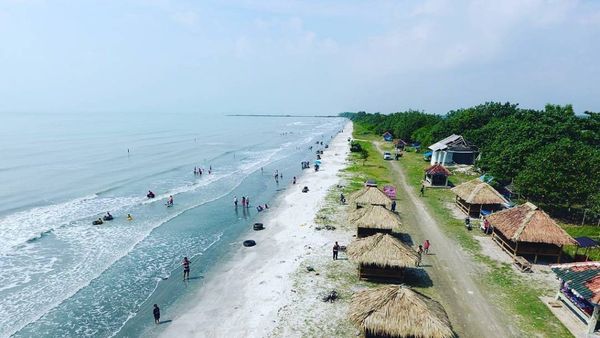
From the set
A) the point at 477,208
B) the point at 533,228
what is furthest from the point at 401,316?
the point at 477,208

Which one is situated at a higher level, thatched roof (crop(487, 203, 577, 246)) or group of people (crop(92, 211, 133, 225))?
thatched roof (crop(487, 203, 577, 246))

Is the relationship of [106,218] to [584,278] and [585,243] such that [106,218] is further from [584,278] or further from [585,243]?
[585,243]

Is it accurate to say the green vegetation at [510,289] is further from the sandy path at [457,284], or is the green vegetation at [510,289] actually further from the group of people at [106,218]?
the group of people at [106,218]

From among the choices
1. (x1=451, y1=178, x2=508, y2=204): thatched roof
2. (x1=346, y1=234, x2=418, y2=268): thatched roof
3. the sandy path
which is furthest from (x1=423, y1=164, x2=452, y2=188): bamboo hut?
(x1=346, y1=234, x2=418, y2=268): thatched roof

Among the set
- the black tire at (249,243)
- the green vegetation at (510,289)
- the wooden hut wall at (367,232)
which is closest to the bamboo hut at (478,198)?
the green vegetation at (510,289)

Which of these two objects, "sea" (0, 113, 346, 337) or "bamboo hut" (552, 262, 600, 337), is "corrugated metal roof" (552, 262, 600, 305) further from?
"sea" (0, 113, 346, 337)
